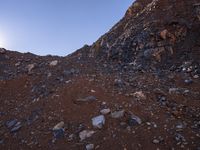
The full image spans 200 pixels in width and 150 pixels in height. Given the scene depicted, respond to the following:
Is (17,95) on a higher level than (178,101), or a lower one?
higher

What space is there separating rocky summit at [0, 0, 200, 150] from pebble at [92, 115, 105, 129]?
0.10ft

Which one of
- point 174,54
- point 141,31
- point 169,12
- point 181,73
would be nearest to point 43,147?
point 181,73

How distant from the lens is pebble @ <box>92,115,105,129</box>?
10.1 meters

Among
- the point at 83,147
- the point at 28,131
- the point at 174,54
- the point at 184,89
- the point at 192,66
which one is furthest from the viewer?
the point at 174,54

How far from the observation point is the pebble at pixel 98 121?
397 inches

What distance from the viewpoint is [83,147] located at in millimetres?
9461

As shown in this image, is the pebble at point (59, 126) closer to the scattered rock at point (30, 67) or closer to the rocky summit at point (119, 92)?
the rocky summit at point (119, 92)

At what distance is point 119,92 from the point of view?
11914mm

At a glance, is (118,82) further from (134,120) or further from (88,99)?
(134,120)

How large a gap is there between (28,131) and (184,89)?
614cm

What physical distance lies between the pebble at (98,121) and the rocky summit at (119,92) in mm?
32

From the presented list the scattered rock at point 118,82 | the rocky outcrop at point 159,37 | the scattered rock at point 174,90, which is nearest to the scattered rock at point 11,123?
the scattered rock at point 118,82

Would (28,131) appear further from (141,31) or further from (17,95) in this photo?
(141,31)

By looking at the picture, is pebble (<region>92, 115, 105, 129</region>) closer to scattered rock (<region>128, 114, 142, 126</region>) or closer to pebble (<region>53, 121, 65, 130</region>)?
scattered rock (<region>128, 114, 142, 126</region>)
